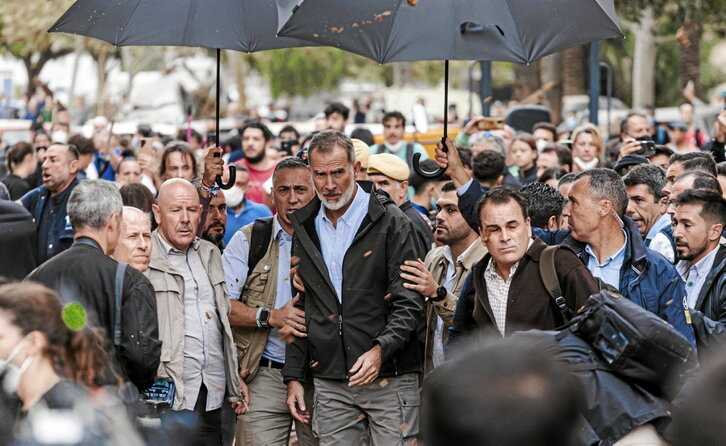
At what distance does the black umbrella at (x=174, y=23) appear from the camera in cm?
688

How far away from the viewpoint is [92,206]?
546 cm

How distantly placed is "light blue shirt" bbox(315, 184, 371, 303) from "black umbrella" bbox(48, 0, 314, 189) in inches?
48.2

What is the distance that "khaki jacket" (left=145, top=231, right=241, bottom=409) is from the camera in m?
6.11

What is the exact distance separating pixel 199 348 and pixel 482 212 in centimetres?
181

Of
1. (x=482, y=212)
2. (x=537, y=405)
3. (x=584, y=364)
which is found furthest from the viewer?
(x=482, y=212)

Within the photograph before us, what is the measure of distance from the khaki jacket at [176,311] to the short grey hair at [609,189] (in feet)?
7.00

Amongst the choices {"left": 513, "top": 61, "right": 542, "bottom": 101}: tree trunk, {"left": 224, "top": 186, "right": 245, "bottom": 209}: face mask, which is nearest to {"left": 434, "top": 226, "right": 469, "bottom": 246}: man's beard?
{"left": 224, "top": 186, "right": 245, "bottom": 209}: face mask

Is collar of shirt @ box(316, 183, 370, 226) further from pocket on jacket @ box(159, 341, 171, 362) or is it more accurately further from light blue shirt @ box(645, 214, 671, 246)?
light blue shirt @ box(645, 214, 671, 246)

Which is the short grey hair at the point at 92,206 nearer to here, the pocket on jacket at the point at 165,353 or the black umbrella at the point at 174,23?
the pocket on jacket at the point at 165,353

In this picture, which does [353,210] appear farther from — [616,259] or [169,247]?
[616,259]

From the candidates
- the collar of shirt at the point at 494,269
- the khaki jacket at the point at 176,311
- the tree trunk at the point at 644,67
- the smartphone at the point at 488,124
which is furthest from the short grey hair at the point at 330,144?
the tree trunk at the point at 644,67

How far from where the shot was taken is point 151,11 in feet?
23.0

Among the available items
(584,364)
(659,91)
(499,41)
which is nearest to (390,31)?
(499,41)

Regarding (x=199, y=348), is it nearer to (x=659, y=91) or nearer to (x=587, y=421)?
(x=587, y=421)
